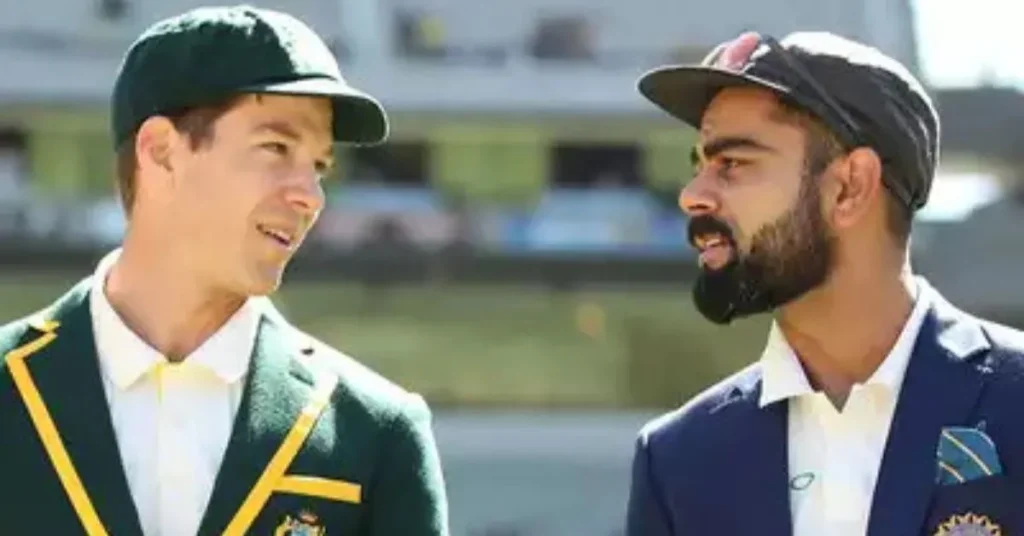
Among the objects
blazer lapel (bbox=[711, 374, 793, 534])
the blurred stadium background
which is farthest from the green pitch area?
blazer lapel (bbox=[711, 374, 793, 534])

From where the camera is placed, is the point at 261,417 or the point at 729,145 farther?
the point at 729,145

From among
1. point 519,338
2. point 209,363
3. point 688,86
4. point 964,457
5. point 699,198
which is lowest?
point 519,338

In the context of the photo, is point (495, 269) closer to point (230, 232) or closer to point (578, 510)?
point (578, 510)

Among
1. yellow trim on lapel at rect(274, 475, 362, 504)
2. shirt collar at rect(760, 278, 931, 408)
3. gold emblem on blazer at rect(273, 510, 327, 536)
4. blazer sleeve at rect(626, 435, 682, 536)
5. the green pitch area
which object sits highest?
shirt collar at rect(760, 278, 931, 408)

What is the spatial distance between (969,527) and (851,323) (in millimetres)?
367

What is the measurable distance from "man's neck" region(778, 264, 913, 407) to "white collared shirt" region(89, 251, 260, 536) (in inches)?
33.7

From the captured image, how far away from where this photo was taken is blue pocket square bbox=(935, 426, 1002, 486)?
3.40 metres

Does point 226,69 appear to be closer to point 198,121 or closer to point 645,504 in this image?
point 198,121

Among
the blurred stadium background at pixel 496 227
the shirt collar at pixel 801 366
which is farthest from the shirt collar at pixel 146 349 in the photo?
the blurred stadium background at pixel 496 227

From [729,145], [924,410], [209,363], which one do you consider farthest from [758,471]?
[209,363]

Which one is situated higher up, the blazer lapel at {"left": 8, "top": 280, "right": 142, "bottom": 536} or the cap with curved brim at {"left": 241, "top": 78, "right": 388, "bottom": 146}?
the cap with curved brim at {"left": 241, "top": 78, "right": 388, "bottom": 146}

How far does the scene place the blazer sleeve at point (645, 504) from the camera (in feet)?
11.8

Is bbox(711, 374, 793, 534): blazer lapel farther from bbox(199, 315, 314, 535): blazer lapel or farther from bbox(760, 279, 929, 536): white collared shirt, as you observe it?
bbox(199, 315, 314, 535): blazer lapel

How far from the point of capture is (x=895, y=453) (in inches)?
136
